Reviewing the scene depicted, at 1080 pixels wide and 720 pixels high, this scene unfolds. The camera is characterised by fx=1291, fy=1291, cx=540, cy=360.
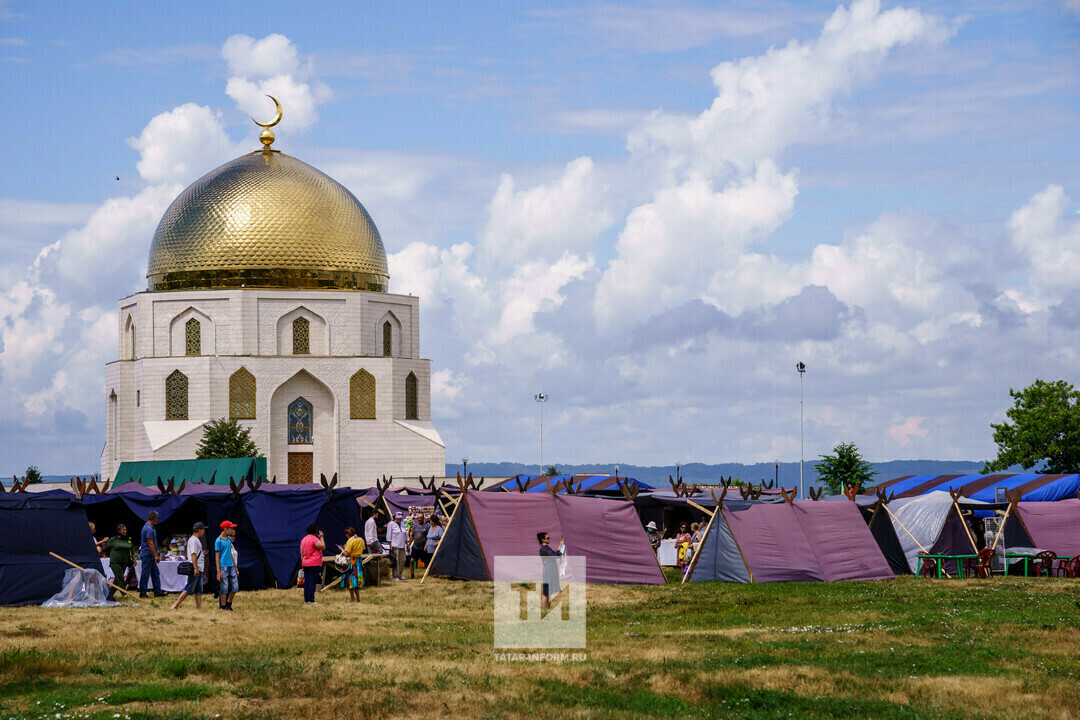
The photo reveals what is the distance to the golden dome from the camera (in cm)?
5700

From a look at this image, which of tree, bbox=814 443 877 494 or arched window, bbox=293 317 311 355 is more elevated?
arched window, bbox=293 317 311 355

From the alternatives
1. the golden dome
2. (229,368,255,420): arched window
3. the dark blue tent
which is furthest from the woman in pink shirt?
the golden dome

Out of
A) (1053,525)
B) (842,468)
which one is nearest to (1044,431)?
(842,468)

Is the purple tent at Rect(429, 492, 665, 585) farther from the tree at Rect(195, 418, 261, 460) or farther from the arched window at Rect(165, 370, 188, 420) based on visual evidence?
the arched window at Rect(165, 370, 188, 420)

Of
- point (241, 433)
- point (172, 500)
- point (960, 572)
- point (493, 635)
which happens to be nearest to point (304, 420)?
point (241, 433)

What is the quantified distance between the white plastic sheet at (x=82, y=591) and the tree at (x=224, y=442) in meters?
31.4

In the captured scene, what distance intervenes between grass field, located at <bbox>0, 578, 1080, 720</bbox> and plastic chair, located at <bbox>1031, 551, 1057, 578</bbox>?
19.2 ft

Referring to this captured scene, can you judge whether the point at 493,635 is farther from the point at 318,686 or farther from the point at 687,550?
the point at 687,550

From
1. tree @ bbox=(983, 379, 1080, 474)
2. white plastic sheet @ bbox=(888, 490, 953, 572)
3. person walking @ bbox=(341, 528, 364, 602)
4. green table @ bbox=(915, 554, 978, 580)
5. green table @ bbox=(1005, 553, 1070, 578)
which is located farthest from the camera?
tree @ bbox=(983, 379, 1080, 474)

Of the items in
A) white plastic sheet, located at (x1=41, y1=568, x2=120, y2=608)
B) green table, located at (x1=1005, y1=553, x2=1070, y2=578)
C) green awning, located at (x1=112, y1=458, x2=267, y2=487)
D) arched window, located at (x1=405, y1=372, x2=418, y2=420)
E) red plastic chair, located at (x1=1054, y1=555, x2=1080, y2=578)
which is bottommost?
red plastic chair, located at (x1=1054, y1=555, x2=1080, y2=578)

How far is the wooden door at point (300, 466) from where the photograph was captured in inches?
2227

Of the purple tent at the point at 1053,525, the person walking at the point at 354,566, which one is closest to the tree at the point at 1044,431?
the purple tent at the point at 1053,525

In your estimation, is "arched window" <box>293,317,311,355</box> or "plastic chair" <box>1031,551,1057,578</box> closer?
"plastic chair" <box>1031,551,1057,578</box>

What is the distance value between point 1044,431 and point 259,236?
34.2 m
